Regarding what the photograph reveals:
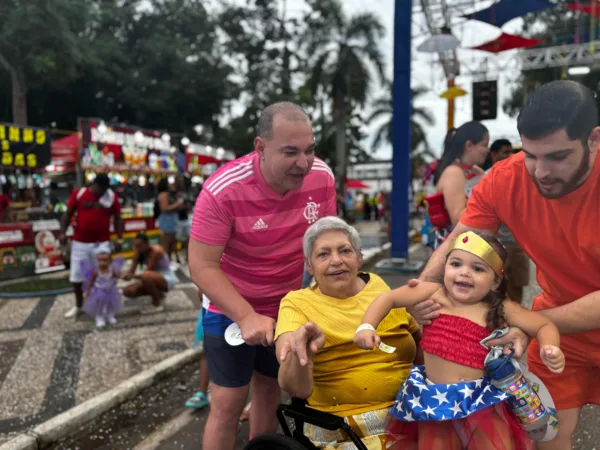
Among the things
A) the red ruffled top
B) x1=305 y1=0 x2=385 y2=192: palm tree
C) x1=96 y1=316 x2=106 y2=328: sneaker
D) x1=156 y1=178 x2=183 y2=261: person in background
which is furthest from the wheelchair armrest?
x1=305 y1=0 x2=385 y2=192: palm tree

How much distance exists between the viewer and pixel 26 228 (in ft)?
32.1

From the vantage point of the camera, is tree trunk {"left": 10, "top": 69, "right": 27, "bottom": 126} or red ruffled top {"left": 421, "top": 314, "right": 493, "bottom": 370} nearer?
red ruffled top {"left": 421, "top": 314, "right": 493, "bottom": 370}

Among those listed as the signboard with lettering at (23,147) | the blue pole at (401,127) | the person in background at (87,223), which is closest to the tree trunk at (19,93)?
the signboard with lettering at (23,147)

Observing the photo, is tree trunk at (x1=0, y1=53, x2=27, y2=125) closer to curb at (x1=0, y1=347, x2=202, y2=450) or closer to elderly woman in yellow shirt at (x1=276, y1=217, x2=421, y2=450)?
curb at (x1=0, y1=347, x2=202, y2=450)

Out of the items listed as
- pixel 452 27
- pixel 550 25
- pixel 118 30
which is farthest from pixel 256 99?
pixel 452 27

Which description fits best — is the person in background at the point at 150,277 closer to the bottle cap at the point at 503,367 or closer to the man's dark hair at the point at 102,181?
the man's dark hair at the point at 102,181

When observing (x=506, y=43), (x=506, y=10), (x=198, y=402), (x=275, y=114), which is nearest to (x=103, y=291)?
(x=198, y=402)

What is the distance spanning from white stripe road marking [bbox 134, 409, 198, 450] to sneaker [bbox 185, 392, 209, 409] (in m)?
0.05

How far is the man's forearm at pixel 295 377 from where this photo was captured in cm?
193

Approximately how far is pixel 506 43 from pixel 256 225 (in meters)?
11.4

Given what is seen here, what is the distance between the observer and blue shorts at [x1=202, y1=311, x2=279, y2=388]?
2.42 metres

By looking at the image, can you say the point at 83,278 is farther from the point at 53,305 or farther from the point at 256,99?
the point at 256,99

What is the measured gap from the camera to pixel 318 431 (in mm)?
2129

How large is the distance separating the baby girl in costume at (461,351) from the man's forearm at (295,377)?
246 mm
